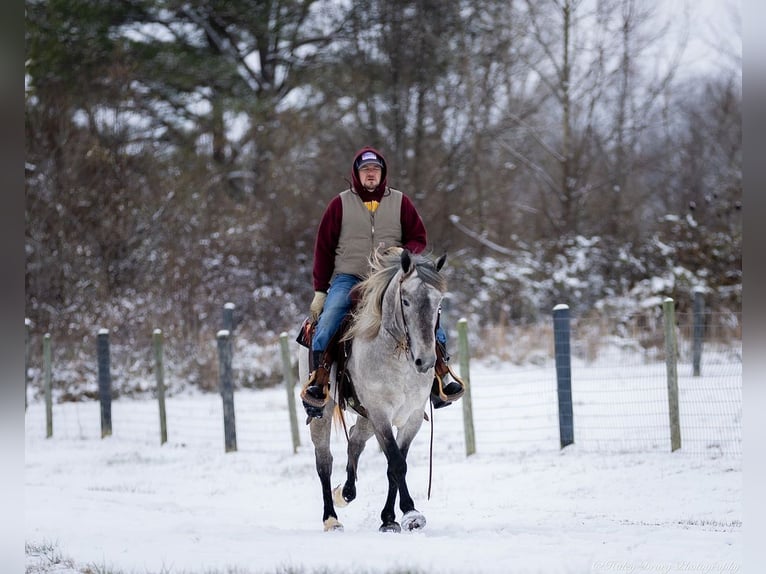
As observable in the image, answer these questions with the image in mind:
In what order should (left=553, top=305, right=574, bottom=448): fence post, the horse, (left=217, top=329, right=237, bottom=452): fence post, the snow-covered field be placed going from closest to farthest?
the snow-covered field → the horse → (left=553, top=305, right=574, bottom=448): fence post → (left=217, top=329, right=237, bottom=452): fence post

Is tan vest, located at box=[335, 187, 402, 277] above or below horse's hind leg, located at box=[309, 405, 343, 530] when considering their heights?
above

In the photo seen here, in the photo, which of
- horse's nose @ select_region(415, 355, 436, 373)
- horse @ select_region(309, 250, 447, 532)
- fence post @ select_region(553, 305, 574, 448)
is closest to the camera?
horse's nose @ select_region(415, 355, 436, 373)

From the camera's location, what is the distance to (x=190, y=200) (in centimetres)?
2167

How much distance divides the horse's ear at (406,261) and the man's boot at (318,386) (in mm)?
1168

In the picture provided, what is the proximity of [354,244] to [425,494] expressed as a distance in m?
2.97

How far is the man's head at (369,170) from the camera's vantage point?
6809 millimetres

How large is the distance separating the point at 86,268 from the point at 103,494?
1143 cm

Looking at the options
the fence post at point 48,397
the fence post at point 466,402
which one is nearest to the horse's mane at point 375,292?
the fence post at point 466,402

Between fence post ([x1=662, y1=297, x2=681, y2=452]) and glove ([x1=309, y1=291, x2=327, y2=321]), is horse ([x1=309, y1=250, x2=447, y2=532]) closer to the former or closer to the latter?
glove ([x1=309, y1=291, x2=327, y2=321])

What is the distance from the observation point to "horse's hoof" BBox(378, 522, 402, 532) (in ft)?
20.6

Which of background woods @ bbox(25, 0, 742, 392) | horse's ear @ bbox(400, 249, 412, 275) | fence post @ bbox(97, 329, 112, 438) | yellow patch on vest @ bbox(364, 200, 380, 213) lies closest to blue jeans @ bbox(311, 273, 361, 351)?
yellow patch on vest @ bbox(364, 200, 380, 213)

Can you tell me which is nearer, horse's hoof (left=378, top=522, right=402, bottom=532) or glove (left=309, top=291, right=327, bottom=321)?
horse's hoof (left=378, top=522, right=402, bottom=532)

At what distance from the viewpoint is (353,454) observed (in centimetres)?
718
